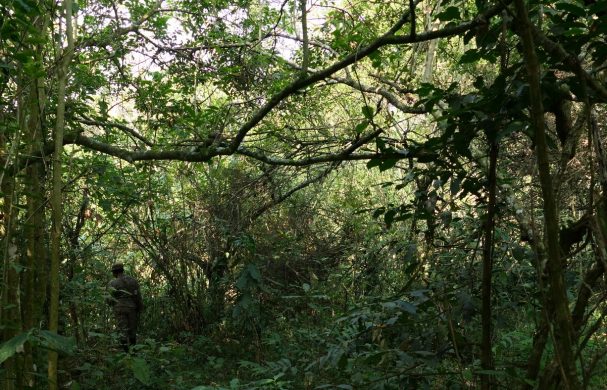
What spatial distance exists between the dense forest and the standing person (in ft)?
0.76

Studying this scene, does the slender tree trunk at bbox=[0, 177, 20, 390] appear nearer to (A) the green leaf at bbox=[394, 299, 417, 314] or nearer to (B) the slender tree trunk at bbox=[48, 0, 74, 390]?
(B) the slender tree trunk at bbox=[48, 0, 74, 390]

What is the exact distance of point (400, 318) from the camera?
225 centimetres

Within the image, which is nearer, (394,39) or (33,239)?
(33,239)

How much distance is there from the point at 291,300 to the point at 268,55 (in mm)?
3742

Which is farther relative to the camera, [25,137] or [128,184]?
[128,184]

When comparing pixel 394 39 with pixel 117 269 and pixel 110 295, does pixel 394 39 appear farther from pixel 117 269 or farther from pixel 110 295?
pixel 117 269

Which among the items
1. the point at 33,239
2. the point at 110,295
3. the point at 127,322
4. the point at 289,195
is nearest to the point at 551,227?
the point at 33,239

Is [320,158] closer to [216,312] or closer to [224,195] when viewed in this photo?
[224,195]

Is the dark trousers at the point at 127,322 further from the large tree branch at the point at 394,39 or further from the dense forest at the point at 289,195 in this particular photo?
the large tree branch at the point at 394,39

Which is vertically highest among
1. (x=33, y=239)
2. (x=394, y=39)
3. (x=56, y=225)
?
(x=394, y=39)

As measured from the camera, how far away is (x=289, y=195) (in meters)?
7.07

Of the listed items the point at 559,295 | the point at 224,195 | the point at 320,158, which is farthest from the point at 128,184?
the point at 559,295

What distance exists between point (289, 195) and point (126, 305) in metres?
2.99

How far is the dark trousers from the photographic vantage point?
774 centimetres
